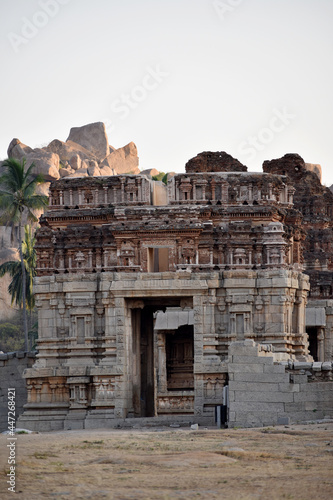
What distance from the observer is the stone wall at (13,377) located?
3969 centimetres

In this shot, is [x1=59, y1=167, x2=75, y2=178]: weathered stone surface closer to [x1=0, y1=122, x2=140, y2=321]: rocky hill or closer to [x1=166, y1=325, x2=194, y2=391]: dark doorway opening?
[x1=0, y1=122, x2=140, y2=321]: rocky hill

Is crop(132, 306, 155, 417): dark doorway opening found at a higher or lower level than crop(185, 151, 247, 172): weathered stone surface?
lower

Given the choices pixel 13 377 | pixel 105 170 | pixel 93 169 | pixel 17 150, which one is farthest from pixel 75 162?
pixel 13 377

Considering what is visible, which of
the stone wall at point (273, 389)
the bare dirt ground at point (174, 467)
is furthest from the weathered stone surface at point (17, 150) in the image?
the bare dirt ground at point (174, 467)

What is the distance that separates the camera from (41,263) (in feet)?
121

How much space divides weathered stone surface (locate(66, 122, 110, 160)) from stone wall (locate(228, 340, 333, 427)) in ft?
267

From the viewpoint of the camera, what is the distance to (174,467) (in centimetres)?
1920

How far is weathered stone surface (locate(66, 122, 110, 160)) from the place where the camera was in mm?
111238

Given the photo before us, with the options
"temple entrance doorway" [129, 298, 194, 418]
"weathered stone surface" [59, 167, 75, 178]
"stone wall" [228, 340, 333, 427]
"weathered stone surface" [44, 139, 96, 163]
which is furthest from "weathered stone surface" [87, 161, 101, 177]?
"stone wall" [228, 340, 333, 427]

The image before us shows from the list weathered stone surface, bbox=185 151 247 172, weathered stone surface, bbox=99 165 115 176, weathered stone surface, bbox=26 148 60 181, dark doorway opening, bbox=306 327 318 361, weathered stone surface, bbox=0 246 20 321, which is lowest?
dark doorway opening, bbox=306 327 318 361

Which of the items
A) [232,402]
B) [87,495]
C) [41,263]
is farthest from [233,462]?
[41,263]

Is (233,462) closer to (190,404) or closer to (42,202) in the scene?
(190,404)

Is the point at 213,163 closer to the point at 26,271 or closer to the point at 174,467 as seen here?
the point at 26,271

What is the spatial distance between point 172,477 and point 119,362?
16.7 metres
